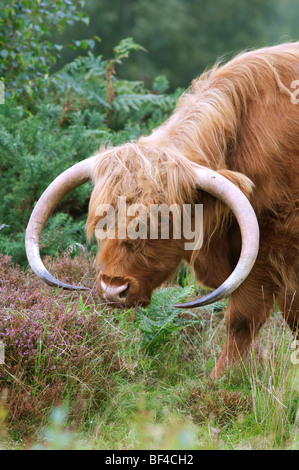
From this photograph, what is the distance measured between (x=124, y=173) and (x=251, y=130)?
808 millimetres

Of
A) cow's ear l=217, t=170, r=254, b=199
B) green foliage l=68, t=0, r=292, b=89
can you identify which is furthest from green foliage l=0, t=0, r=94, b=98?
green foliage l=68, t=0, r=292, b=89

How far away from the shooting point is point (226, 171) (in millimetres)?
3832

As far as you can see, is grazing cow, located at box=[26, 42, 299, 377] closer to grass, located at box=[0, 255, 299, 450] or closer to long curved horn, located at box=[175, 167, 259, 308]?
long curved horn, located at box=[175, 167, 259, 308]

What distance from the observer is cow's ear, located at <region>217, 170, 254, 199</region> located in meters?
3.78

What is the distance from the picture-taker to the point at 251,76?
411 centimetres

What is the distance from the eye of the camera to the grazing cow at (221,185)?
3734mm

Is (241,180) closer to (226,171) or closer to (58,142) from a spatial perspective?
(226,171)

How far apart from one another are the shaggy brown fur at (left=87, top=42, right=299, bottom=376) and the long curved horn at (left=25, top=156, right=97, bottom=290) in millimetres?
157

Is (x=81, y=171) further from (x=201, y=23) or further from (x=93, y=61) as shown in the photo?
(x=201, y=23)

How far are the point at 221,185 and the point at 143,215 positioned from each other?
0.45 metres

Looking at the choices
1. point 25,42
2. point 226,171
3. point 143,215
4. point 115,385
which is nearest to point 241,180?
point 226,171

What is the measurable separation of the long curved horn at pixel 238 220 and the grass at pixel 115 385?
512mm

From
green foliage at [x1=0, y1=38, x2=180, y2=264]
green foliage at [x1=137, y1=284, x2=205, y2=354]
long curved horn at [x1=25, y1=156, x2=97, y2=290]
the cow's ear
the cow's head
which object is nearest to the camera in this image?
the cow's head
